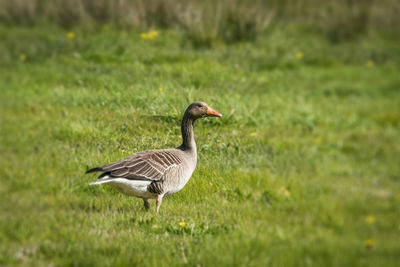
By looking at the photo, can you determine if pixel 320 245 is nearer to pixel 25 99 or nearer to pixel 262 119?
pixel 262 119

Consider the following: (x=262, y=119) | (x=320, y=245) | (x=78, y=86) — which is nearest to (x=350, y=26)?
(x=262, y=119)

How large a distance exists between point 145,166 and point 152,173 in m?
0.09

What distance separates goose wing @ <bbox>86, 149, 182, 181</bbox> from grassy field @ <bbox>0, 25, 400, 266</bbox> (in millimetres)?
412

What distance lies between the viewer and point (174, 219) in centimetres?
436

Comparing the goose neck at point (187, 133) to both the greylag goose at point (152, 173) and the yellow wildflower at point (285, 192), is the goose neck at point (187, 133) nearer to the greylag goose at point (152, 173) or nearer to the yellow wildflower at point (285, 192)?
the greylag goose at point (152, 173)

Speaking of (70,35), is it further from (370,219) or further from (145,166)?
(370,219)

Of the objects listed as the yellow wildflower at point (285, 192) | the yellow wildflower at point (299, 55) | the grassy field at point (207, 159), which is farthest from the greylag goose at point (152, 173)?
the yellow wildflower at point (299, 55)

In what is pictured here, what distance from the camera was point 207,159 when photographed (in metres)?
5.07

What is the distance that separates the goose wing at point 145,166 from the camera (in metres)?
4.17

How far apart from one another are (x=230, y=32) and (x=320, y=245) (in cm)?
828

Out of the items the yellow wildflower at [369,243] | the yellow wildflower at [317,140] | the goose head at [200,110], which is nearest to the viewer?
the yellow wildflower at [369,243]

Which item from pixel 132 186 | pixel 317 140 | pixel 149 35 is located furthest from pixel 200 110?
pixel 149 35

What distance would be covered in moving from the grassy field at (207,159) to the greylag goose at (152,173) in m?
0.24

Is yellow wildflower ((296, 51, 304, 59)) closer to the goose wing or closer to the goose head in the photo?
the goose head
